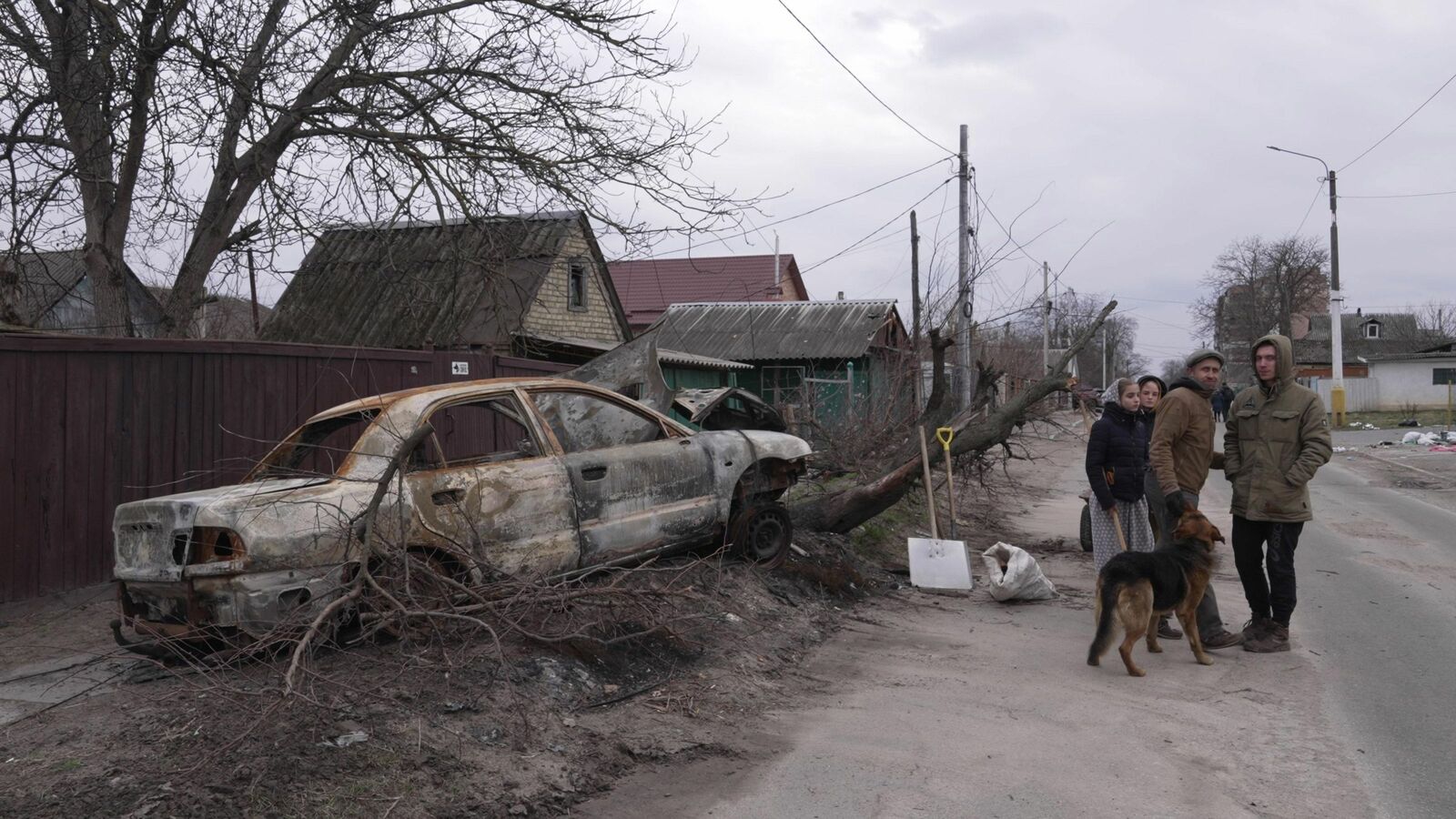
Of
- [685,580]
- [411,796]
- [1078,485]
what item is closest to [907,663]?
[685,580]

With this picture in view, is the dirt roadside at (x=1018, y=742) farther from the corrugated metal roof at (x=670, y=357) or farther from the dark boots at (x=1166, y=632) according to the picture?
the corrugated metal roof at (x=670, y=357)

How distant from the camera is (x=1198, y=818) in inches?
156

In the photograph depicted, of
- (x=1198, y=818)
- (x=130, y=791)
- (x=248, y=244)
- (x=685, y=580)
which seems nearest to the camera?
(x=130, y=791)

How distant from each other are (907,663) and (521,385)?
2.82 metres

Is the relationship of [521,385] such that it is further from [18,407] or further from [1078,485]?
[1078,485]

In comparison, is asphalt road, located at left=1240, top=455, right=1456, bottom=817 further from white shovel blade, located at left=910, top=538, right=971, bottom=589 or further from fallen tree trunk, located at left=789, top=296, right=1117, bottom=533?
fallen tree trunk, located at left=789, top=296, right=1117, bottom=533

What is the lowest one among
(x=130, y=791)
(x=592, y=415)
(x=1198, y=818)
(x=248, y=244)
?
(x=1198, y=818)

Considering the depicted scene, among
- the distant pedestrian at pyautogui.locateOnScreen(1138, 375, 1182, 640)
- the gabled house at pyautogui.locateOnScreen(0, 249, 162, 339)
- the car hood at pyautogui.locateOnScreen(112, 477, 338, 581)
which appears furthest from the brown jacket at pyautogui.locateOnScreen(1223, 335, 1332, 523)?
the gabled house at pyautogui.locateOnScreen(0, 249, 162, 339)

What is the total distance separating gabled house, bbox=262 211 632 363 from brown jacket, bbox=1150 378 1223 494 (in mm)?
5941

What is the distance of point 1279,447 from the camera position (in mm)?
6480

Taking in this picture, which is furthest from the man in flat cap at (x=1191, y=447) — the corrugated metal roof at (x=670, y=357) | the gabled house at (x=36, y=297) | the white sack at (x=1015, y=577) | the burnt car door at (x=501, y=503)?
the corrugated metal roof at (x=670, y=357)

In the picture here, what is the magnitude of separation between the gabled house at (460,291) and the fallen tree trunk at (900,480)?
3701 millimetres

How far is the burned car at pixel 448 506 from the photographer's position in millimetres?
5070

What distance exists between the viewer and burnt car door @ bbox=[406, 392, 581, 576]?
18.3 feet
